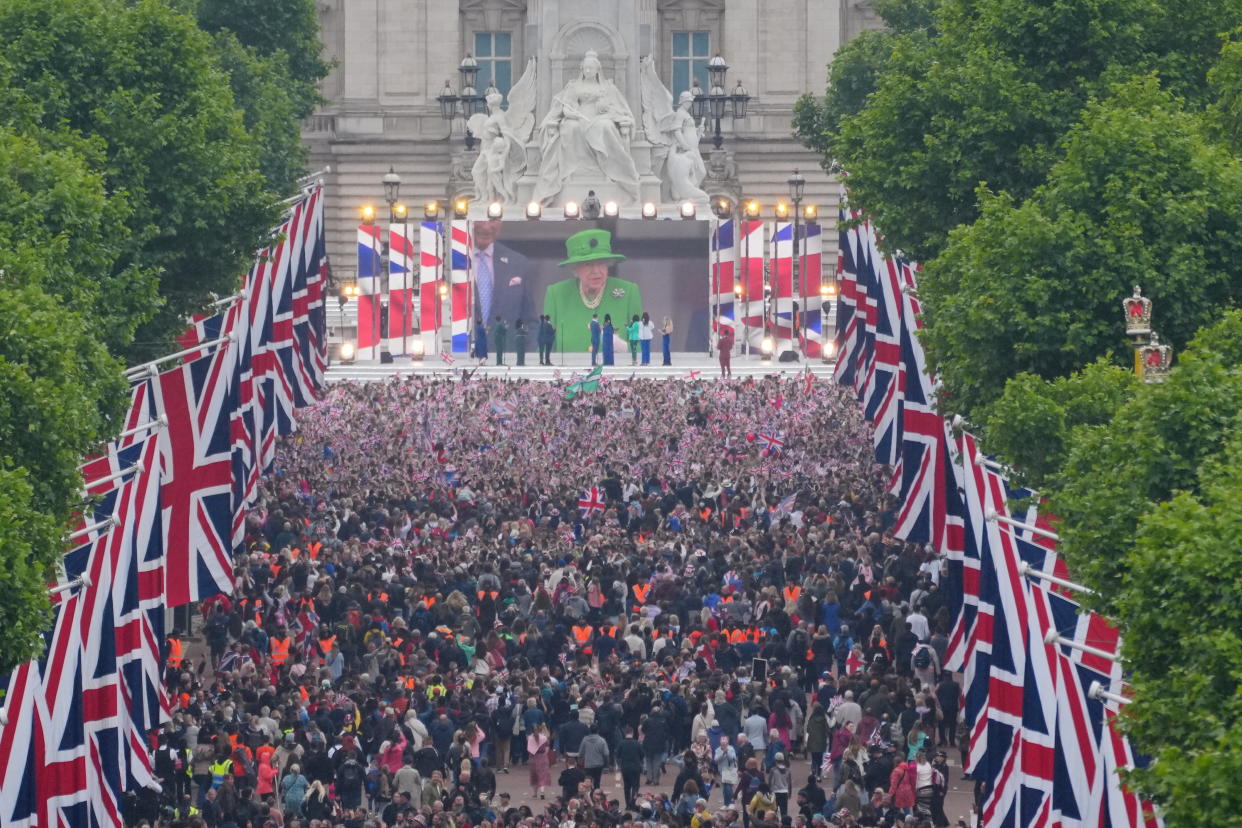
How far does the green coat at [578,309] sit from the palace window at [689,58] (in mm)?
18596

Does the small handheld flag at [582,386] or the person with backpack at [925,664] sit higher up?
the small handheld flag at [582,386]

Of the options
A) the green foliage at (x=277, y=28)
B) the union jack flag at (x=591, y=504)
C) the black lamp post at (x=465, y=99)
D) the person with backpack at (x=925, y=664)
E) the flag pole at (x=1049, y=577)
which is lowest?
the person with backpack at (x=925, y=664)

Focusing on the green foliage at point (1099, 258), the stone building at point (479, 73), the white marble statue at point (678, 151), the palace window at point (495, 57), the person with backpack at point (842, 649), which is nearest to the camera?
the green foliage at point (1099, 258)

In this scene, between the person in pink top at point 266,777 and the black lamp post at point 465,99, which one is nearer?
the person in pink top at point 266,777

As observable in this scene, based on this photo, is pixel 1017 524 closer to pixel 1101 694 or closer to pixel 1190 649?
pixel 1101 694

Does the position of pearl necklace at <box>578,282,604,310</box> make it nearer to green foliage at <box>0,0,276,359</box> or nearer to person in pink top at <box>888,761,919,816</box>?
green foliage at <box>0,0,276,359</box>

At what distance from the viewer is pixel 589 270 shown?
81438mm

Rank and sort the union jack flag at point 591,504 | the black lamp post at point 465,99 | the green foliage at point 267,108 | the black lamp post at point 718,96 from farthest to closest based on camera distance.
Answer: the black lamp post at point 465,99 → the black lamp post at point 718,96 → the green foliage at point 267,108 → the union jack flag at point 591,504

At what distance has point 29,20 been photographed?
4584cm

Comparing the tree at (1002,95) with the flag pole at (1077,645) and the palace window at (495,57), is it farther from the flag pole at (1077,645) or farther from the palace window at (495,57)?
the palace window at (495,57)

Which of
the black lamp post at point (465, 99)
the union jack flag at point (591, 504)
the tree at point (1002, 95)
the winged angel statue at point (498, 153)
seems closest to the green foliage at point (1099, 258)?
the tree at point (1002, 95)

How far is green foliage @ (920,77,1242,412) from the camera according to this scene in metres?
36.4

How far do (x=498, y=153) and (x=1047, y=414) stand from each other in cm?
5326

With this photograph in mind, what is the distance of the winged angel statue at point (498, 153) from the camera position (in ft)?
281
